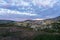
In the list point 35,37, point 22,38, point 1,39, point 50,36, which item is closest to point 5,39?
point 1,39

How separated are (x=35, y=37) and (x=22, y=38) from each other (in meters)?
1.20

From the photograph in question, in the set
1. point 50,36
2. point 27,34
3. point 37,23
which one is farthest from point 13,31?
point 37,23

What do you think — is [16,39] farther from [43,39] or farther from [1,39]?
[43,39]

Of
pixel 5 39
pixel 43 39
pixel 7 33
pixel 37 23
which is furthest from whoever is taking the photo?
pixel 37 23

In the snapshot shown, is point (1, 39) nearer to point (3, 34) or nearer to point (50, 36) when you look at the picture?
point (3, 34)

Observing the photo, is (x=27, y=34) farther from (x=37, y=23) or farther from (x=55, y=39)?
(x=37, y=23)

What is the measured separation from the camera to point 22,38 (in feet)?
50.4

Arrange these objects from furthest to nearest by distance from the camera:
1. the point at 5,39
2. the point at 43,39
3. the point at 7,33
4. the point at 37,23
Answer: the point at 37,23
the point at 7,33
the point at 43,39
the point at 5,39

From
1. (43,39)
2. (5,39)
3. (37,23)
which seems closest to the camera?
(5,39)

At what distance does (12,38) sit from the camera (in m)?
15.4

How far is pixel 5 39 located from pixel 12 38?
2.07 feet

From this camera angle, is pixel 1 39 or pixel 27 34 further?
pixel 27 34

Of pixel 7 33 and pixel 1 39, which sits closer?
pixel 1 39

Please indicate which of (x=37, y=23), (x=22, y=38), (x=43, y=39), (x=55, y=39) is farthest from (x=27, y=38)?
(x=37, y=23)
